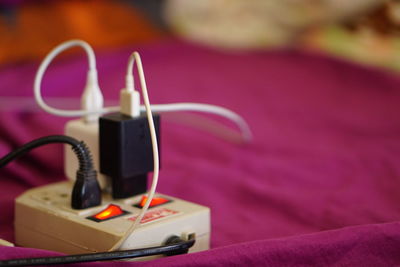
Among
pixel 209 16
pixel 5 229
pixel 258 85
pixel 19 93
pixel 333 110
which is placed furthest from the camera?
pixel 209 16

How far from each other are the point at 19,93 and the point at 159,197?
1.89ft

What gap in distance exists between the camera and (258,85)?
1.44m

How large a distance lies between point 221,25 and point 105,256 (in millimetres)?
1459

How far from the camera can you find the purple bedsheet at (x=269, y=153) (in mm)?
608

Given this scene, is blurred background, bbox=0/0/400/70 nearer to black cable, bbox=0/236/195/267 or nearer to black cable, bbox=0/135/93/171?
black cable, bbox=0/135/93/171

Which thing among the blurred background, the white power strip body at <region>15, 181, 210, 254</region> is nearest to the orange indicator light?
the white power strip body at <region>15, 181, 210, 254</region>

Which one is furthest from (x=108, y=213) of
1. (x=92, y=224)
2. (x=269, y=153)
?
(x=269, y=153)

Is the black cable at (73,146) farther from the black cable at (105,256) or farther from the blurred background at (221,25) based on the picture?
the blurred background at (221,25)

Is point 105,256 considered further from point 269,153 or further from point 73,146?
point 269,153

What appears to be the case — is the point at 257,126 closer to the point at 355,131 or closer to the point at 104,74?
the point at 355,131

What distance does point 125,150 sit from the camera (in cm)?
64

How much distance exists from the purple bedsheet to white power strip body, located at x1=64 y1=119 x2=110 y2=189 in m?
0.09

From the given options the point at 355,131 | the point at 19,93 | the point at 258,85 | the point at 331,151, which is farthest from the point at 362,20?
the point at 19,93

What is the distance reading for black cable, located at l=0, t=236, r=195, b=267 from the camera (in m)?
0.51
